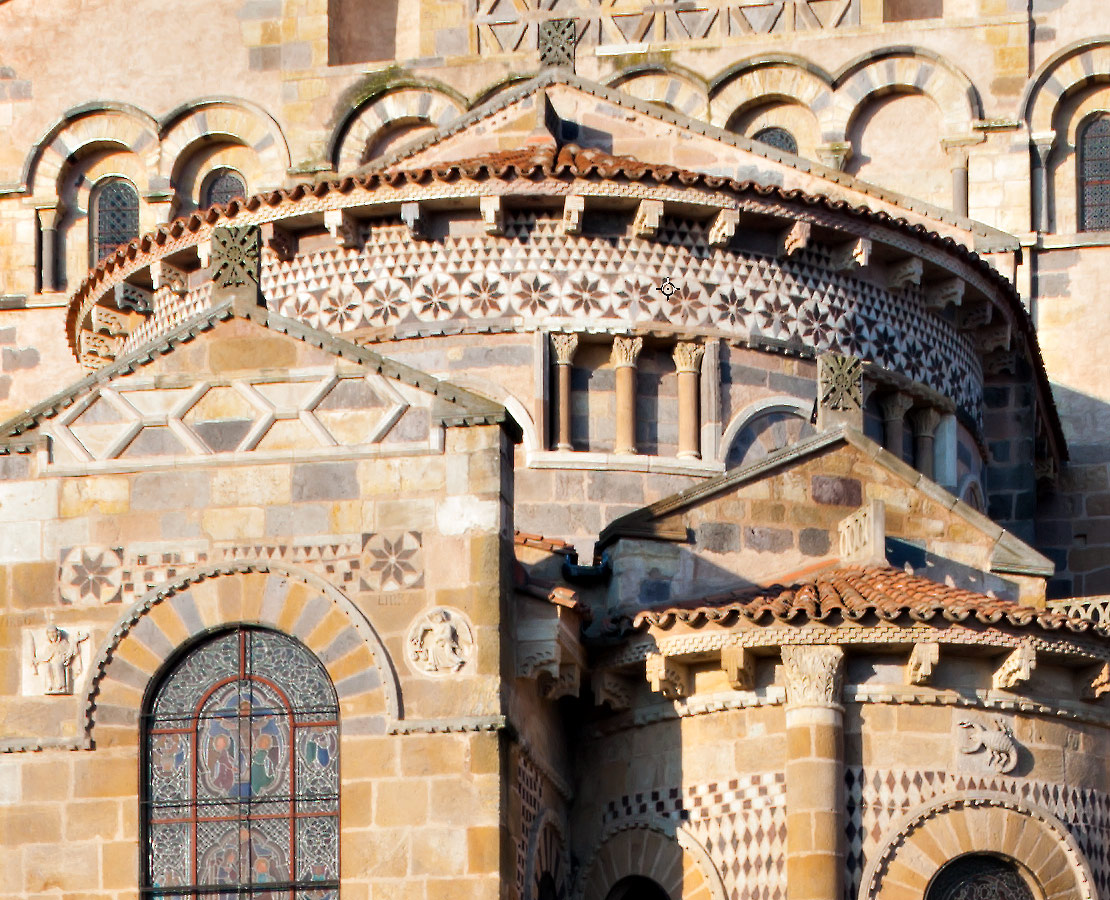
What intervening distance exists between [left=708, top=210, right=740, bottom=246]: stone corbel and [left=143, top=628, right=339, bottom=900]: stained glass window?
8105 millimetres

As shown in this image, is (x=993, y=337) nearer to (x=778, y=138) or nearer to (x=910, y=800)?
(x=778, y=138)

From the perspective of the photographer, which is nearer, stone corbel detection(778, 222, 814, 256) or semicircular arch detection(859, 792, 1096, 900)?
semicircular arch detection(859, 792, 1096, 900)

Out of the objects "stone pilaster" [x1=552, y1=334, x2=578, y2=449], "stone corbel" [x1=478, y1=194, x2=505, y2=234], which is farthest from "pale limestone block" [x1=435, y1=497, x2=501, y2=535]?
"stone corbel" [x1=478, y1=194, x2=505, y2=234]

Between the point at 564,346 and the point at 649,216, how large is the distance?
5.06 ft

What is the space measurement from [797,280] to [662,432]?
2252mm

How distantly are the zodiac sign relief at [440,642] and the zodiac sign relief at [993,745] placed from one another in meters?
4.35

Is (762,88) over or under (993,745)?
over

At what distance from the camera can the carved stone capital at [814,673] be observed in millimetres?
27000

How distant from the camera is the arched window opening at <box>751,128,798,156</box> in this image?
4366 centimetres

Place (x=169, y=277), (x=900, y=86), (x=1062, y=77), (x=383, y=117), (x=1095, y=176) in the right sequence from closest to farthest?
(x=169, y=277), (x=1095, y=176), (x=1062, y=77), (x=900, y=86), (x=383, y=117)

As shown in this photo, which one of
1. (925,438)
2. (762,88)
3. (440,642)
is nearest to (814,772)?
(440,642)

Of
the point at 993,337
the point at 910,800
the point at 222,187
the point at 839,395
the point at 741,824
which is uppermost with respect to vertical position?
the point at 222,187

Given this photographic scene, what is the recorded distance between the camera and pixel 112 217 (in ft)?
148

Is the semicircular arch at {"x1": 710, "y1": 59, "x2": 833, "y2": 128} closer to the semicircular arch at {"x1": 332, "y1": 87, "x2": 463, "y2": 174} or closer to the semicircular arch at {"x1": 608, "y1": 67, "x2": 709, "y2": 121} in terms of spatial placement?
the semicircular arch at {"x1": 608, "y1": 67, "x2": 709, "y2": 121}
